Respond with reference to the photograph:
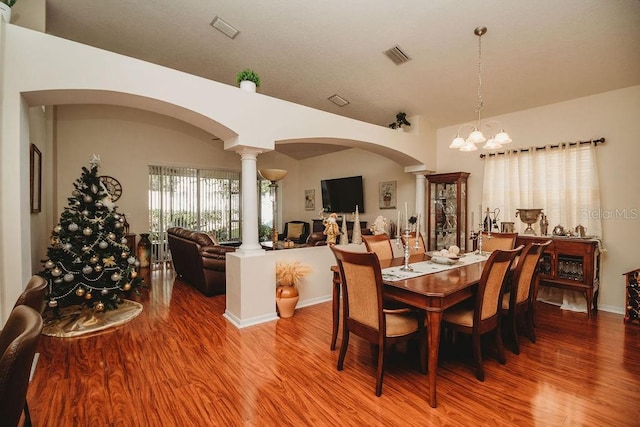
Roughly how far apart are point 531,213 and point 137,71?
4988 millimetres

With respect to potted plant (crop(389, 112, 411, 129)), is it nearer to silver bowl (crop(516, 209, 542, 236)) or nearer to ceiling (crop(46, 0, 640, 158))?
ceiling (crop(46, 0, 640, 158))

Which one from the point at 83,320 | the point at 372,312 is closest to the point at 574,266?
the point at 372,312

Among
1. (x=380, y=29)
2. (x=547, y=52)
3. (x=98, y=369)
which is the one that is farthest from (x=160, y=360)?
(x=547, y=52)

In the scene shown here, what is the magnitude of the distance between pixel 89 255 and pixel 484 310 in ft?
13.0

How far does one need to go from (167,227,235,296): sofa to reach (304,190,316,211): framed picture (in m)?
4.29

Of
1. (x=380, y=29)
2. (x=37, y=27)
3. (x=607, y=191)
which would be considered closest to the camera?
(x=37, y=27)

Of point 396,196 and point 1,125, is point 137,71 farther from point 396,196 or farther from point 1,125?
point 396,196

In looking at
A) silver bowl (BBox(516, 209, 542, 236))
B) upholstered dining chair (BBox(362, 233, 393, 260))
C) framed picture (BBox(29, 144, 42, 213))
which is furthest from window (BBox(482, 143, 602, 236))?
framed picture (BBox(29, 144, 42, 213))

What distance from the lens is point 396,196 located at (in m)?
6.43

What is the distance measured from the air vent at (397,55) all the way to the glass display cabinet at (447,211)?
209 centimetres

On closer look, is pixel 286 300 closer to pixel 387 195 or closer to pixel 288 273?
pixel 288 273

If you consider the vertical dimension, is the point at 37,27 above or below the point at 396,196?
above

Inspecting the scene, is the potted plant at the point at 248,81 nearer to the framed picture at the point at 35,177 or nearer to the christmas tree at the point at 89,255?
the christmas tree at the point at 89,255

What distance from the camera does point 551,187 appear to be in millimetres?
4422
